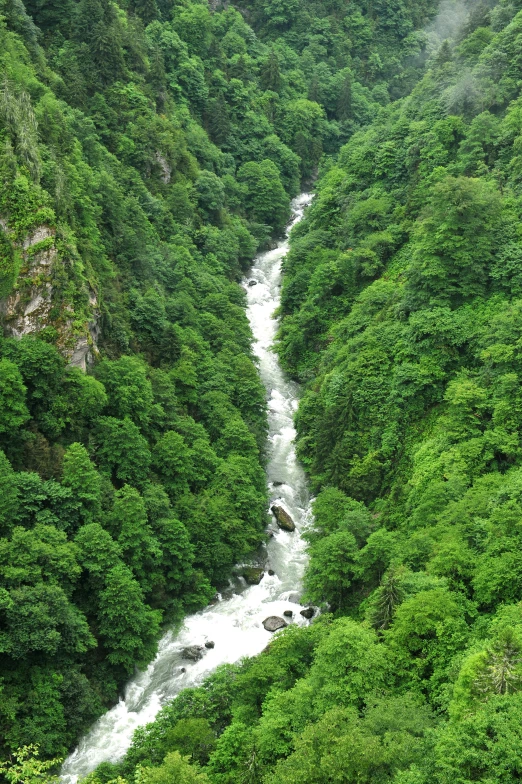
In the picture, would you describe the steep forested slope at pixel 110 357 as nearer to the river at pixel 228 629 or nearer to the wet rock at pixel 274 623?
the river at pixel 228 629

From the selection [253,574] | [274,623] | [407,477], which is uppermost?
[407,477]

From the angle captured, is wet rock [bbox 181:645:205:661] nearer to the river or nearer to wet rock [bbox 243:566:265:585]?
the river

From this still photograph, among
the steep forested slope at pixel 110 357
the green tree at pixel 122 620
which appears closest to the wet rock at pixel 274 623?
the steep forested slope at pixel 110 357

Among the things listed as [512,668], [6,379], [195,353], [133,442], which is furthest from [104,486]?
[512,668]

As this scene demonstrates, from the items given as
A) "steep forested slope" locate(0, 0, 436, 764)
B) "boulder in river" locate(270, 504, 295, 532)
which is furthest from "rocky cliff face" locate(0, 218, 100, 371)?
"boulder in river" locate(270, 504, 295, 532)

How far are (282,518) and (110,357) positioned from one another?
61.3 feet

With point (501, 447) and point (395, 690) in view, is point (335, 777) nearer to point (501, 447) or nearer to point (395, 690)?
point (395, 690)

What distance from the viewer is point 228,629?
155ft

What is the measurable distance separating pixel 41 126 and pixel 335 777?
50792mm

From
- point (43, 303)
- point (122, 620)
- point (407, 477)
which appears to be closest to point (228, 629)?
point (122, 620)

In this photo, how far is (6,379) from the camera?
141 ft

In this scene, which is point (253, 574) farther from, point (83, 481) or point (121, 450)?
point (83, 481)

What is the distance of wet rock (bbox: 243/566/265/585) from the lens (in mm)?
51250

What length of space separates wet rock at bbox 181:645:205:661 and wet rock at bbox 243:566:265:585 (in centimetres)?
689
